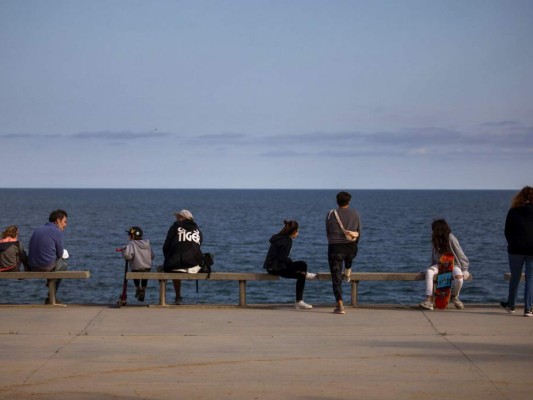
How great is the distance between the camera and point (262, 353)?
9.42 metres

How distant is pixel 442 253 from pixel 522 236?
1236 mm

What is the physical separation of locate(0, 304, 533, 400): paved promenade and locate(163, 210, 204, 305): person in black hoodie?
714mm

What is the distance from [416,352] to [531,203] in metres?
3.72

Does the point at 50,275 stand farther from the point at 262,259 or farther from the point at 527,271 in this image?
the point at 262,259

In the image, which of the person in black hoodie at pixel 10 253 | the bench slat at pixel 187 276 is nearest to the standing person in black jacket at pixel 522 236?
the bench slat at pixel 187 276

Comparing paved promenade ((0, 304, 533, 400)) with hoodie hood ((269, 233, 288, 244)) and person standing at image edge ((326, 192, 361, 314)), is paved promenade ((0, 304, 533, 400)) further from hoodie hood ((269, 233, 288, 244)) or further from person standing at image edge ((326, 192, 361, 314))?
hoodie hood ((269, 233, 288, 244))

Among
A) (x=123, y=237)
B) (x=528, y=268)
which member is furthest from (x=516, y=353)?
(x=123, y=237)

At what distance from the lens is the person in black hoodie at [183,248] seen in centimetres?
1313

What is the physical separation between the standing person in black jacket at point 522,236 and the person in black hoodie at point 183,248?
4.56m

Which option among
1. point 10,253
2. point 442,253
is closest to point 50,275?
point 10,253

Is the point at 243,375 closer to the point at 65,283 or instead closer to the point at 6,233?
the point at 6,233

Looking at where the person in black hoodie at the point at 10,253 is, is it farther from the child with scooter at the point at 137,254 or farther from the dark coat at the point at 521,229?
the dark coat at the point at 521,229

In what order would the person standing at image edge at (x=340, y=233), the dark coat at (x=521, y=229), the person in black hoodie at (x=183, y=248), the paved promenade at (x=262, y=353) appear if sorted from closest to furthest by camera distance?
the paved promenade at (x=262, y=353) < the dark coat at (x=521, y=229) < the person standing at image edge at (x=340, y=233) < the person in black hoodie at (x=183, y=248)

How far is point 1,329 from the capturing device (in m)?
10.8
